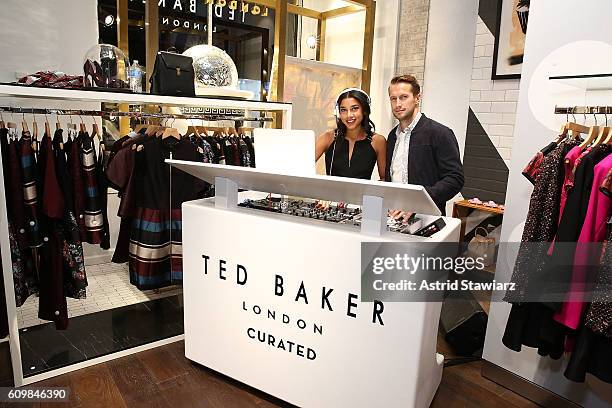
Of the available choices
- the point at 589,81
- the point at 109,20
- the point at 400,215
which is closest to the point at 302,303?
the point at 400,215

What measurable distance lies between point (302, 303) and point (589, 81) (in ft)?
5.17

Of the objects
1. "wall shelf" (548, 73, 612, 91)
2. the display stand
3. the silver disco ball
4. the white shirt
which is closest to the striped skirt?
the display stand

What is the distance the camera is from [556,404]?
2.12 metres

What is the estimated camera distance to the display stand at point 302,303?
5.49ft

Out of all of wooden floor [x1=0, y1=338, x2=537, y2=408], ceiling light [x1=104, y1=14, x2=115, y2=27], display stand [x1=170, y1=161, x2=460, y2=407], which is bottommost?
wooden floor [x1=0, y1=338, x2=537, y2=408]

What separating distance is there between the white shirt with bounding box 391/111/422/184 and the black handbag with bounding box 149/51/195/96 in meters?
1.27

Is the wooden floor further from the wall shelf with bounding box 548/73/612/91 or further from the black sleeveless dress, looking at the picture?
the wall shelf with bounding box 548/73/612/91

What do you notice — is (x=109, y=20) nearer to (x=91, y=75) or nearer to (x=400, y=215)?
(x=91, y=75)

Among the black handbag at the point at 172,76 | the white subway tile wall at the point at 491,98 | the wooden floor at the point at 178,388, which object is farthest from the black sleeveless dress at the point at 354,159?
the white subway tile wall at the point at 491,98

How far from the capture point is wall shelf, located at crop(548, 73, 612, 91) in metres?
1.79

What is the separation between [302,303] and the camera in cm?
189

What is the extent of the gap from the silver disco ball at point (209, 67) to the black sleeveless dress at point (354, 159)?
0.99 meters

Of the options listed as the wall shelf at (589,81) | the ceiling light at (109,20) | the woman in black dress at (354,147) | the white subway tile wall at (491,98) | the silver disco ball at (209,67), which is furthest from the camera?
the white subway tile wall at (491,98)

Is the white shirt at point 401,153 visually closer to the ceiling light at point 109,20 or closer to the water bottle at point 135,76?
the water bottle at point 135,76
